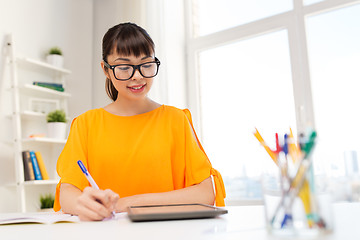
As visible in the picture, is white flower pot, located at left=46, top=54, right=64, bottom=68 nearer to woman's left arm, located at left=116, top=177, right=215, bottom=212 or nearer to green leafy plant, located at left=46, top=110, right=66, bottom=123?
green leafy plant, located at left=46, top=110, right=66, bottom=123

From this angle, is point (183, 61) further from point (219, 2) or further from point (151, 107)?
point (151, 107)

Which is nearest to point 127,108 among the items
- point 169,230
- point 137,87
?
point 137,87

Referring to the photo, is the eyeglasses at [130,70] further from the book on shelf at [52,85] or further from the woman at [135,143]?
the book on shelf at [52,85]

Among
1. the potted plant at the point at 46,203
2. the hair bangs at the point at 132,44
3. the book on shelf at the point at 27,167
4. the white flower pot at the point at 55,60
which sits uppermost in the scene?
the white flower pot at the point at 55,60

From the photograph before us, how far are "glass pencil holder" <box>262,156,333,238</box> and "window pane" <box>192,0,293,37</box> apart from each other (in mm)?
2564

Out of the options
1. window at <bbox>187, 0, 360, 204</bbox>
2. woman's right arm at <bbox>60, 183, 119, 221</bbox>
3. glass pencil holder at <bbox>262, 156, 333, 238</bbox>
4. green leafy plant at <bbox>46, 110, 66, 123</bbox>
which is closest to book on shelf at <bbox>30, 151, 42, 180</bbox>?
green leafy plant at <bbox>46, 110, 66, 123</bbox>

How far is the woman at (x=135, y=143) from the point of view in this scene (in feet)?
3.89

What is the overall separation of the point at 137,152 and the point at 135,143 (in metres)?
0.04

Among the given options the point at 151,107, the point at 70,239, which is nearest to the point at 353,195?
the point at 70,239

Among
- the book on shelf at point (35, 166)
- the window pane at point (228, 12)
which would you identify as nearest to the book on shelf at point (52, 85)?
the book on shelf at point (35, 166)

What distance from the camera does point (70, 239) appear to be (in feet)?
1.55

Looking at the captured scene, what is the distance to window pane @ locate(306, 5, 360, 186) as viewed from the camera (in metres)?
2.33

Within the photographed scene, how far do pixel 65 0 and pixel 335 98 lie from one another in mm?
2449

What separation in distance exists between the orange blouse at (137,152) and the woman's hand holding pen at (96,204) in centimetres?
48
